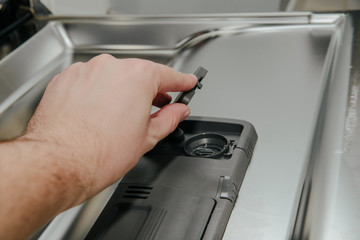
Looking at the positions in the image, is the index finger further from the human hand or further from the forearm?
the forearm

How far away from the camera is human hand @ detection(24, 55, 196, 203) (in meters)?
0.53

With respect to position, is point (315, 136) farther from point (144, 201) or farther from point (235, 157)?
point (144, 201)

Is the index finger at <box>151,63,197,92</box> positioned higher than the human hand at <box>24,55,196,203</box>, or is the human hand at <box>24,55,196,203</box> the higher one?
the index finger at <box>151,63,197,92</box>

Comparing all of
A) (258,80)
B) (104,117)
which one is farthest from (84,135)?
(258,80)

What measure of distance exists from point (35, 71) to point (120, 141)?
48 cm

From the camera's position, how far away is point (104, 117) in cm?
57

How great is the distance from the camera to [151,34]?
1.00 metres

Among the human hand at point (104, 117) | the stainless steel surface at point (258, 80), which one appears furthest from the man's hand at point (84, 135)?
the stainless steel surface at point (258, 80)

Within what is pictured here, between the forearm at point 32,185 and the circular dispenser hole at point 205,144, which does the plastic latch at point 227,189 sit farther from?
the forearm at point 32,185

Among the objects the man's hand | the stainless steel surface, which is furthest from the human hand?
the stainless steel surface

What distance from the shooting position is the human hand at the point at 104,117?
0.53 metres

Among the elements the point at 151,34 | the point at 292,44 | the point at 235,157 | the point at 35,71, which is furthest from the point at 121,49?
the point at 235,157

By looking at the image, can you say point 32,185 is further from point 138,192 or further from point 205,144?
point 205,144

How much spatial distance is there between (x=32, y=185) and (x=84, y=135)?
0.09 m
